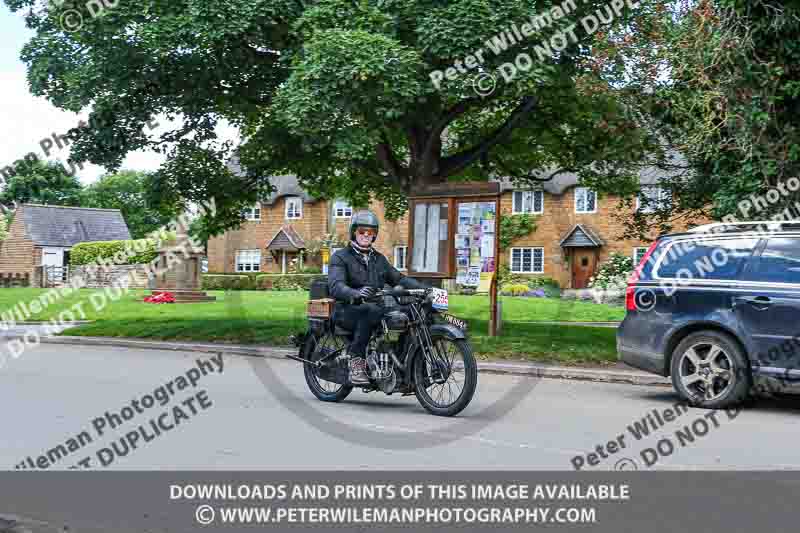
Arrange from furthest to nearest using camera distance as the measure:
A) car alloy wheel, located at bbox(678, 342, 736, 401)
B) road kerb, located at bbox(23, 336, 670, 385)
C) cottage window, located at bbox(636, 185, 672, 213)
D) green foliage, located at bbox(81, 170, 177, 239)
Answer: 1. green foliage, located at bbox(81, 170, 177, 239)
2. cottage window, located at bbox(636, 185, 672, 213)
3. road kerb, located at bbox(23, 336, 670, 385)
4. car alloy wheel, located at bbox(678, 342, 736, 401)

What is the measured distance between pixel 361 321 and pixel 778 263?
447 centimetres

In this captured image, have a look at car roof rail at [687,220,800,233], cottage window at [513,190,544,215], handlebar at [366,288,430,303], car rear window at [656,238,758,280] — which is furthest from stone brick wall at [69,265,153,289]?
handlebar at [366,288,430,303]

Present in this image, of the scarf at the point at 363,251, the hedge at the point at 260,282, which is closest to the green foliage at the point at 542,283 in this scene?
the hedge at the point at 260,282

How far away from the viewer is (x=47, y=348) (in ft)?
59.6

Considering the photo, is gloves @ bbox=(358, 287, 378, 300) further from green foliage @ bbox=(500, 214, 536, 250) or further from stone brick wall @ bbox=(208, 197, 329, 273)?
stone brick wall @ bbox=(208, 197, 329, 273)

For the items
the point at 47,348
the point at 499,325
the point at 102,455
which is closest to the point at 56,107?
the point at 47,348

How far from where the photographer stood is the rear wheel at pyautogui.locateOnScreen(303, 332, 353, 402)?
1003cm

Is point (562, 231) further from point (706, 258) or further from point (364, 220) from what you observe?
point (364, 220)

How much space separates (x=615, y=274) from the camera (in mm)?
43438

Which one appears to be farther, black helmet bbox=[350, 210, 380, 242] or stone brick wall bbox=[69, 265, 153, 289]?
stone brick wall bbox=[69, 265, 153, 289]

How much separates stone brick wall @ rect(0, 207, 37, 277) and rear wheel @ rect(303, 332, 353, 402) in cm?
6812

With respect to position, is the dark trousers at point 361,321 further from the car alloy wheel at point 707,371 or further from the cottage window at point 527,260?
the cottage window at point 527,260

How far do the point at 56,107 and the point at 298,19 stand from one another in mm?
5840

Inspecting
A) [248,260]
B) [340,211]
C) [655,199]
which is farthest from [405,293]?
[248,260]
